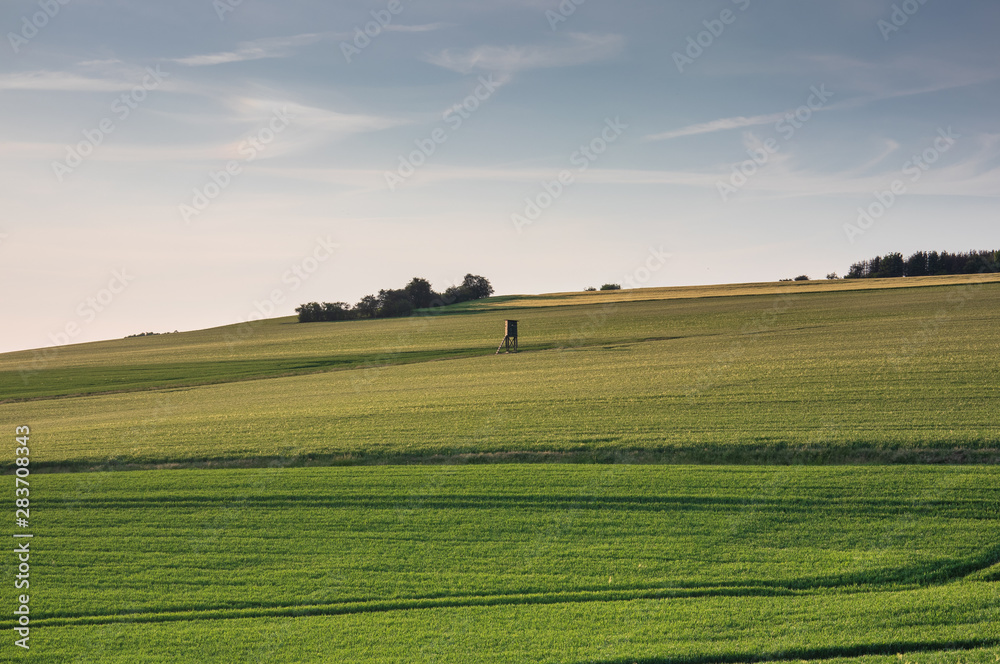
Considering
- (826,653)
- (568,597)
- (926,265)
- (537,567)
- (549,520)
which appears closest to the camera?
(826,653)

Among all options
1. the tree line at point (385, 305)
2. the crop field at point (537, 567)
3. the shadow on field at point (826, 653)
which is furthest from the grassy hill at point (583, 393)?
the tree line at point (385, 305)

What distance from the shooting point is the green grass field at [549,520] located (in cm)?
1053

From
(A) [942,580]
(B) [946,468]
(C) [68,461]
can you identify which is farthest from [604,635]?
(C) [68,461]

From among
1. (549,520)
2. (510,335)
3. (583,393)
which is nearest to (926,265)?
(510,335)

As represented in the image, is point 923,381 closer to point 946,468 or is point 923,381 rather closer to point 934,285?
point 946,468

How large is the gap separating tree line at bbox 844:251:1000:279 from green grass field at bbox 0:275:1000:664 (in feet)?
233

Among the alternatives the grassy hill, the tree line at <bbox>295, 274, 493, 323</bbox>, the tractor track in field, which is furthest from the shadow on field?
the tree line at <bbox>295, 274, 493, 323</bbox>

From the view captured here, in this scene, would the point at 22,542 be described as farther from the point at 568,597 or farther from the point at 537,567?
the point at 568,597

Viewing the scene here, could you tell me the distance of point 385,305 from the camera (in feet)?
321

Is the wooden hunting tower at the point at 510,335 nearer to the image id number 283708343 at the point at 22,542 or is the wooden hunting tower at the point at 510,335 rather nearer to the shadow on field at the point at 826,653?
the image id number 283708343 at the point at 22,542

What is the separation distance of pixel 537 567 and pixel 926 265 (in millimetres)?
103516

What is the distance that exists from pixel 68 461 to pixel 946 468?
88.8ft

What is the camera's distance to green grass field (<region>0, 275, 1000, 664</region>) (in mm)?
10531

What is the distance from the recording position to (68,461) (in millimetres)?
22688
